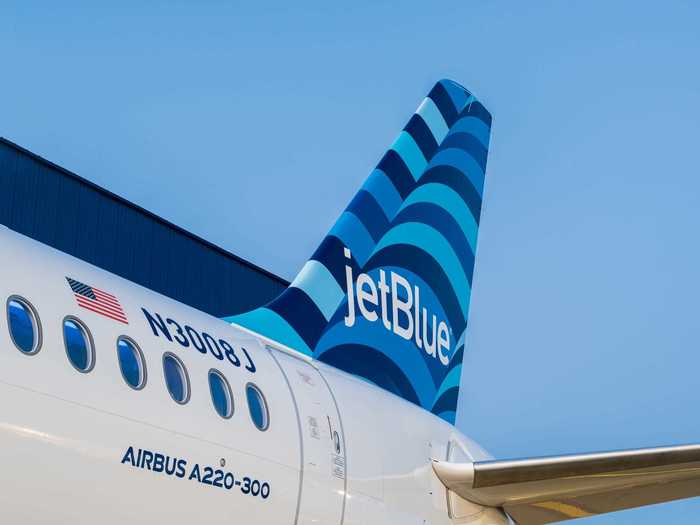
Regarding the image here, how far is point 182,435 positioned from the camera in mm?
5562

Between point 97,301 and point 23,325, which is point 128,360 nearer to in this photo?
point 97,301

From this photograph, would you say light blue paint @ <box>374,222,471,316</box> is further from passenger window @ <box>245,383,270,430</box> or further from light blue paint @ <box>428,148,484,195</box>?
passenger window @ <box>245,383,270,430</box>

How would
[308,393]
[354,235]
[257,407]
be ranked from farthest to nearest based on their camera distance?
[354,235] → [308,393] → [257,407]

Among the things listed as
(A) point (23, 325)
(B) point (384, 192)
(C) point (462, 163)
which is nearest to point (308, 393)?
(A) point (23, 325)

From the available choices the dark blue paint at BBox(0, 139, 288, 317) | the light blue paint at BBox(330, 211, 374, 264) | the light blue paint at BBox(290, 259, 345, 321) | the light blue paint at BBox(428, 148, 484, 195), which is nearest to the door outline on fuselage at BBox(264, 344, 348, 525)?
the light blue paint at BBox(290, 259, 345, 321)

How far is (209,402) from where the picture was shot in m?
5.93

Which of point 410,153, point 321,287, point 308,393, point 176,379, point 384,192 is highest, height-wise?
point 410,153

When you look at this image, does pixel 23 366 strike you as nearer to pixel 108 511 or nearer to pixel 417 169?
pixel 108 511

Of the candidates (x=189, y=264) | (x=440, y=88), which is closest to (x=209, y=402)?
(x=440, y=88)

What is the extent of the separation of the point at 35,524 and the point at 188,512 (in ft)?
3.31

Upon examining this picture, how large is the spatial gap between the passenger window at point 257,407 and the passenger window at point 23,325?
63.5 inches

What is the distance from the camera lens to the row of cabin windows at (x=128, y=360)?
4.89 meters

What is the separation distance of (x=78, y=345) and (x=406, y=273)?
14.6ft

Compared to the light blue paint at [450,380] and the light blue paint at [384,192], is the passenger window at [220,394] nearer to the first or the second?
the light blue paint at [450,380]
